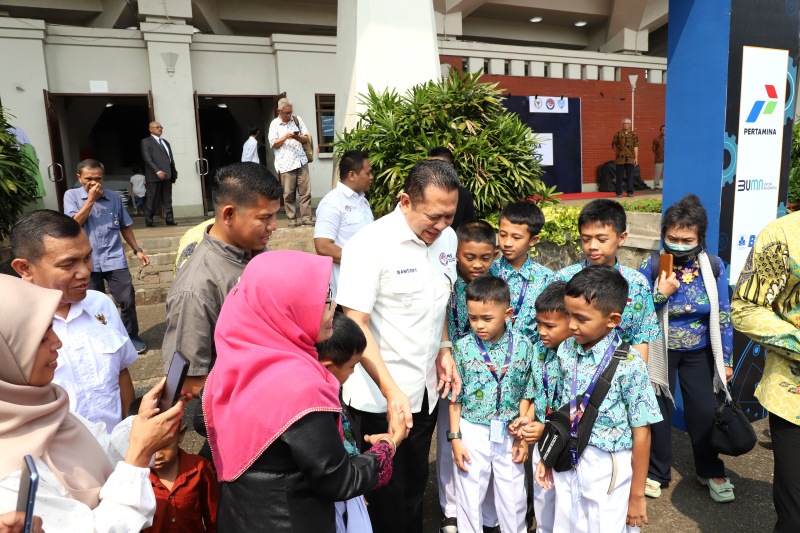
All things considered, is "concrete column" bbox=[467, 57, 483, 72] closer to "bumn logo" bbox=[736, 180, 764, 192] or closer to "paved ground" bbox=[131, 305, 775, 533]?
"bumn logo" bbox=[736, 180, 764, 192]

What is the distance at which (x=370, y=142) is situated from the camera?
615cm

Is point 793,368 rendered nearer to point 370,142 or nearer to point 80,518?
point 80,518

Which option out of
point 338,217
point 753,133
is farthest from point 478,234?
point 753,133

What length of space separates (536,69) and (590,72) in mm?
1913

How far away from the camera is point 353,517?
78.3 inches

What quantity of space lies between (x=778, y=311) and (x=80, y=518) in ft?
8.89

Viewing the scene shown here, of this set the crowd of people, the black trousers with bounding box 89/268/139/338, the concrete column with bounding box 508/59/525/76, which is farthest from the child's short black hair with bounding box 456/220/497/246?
the concrete column with bounding box 508/59/525/76

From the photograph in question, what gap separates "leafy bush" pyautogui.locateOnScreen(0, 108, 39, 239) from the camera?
605 cm

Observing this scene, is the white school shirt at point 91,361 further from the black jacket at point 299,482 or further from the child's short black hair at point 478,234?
the child's short black hair at point 478,234

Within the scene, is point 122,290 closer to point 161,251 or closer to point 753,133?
point 161,251

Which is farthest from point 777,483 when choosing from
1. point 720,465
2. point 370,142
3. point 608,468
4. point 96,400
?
point 370,142

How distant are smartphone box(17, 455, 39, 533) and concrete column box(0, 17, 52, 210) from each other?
34.8ft

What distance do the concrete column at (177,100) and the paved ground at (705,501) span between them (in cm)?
799

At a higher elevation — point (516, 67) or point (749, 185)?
point (516, 67)
